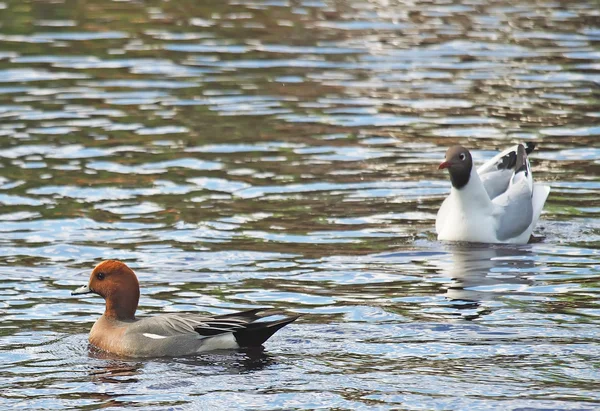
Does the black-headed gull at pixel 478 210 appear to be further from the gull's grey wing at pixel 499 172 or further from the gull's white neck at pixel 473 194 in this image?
the gull's grey wing at pixel 499 172

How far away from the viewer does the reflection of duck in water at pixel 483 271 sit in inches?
475

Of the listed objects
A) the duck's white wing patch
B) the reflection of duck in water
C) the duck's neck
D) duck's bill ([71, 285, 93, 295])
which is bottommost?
the reflection of duck in water

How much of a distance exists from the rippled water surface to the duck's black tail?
0.19 metres

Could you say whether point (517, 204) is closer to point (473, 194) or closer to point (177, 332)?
point (473, 194)

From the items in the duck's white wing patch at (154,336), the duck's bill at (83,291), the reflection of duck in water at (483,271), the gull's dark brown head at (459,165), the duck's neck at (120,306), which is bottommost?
the reflection of duck in water at (483,271)

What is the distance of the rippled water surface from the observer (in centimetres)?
985

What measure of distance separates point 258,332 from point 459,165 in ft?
15.2

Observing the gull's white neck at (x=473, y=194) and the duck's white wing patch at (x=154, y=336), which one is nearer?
the duck's white wing patch at (x=154, y=336)

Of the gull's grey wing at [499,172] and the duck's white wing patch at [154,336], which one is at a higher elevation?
the gull's grey wing at [499,172]

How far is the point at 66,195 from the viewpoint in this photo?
51.9 feet

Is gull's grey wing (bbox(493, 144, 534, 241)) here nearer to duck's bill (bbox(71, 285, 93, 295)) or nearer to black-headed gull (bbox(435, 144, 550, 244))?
black-headed gull (bbox(435, 144, 550, 244))

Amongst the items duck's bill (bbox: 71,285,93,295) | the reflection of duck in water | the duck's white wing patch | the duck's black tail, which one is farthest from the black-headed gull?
the duck's white wing patch

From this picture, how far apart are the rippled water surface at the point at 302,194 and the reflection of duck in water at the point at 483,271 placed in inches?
1.8

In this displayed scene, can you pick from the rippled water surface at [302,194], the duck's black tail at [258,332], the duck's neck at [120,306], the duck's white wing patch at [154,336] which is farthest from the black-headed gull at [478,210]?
the duck's white wing patch at [154,336]
